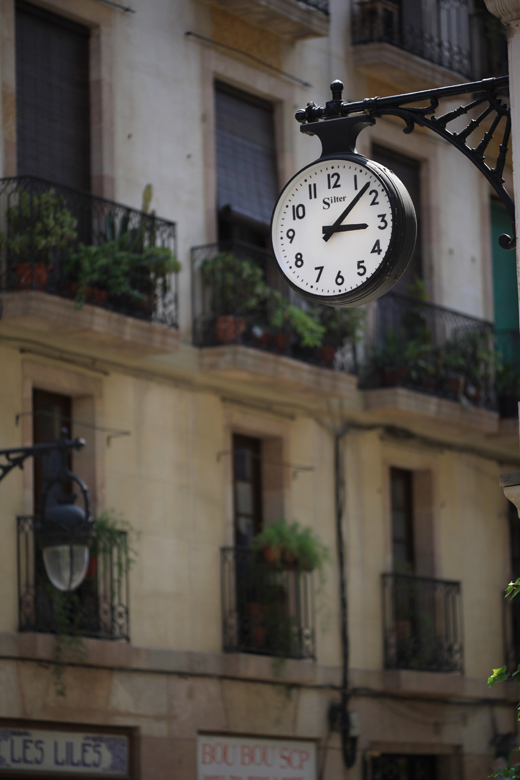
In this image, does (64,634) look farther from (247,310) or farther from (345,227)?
(345,227)

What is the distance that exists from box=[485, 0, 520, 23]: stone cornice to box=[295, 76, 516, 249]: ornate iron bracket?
28 cm

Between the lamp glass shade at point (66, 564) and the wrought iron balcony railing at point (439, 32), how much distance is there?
9.99 m

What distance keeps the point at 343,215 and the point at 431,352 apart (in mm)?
12027

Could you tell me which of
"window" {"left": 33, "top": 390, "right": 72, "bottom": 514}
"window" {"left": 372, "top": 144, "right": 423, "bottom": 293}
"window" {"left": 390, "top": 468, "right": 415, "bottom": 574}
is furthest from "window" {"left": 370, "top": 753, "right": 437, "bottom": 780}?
"window" {"left": 372, "top": 144, "right": 423, "bottom": 293}

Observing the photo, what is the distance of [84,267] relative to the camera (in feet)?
49.4

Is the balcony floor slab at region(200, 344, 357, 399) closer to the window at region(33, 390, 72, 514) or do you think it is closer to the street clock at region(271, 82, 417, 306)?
the window at region(33, 390, 72, 514)

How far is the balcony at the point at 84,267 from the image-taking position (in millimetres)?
14570

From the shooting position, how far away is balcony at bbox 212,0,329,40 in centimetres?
1788

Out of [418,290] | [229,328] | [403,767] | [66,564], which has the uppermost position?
[418,290]

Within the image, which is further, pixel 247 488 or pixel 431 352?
pixel 431 352

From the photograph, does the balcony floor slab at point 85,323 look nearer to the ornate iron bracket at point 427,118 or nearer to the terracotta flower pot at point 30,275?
the terracotta flower pot at point 30,275

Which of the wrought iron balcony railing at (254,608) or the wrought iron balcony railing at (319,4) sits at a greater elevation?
the wrought iron balcony railing at (319,4)

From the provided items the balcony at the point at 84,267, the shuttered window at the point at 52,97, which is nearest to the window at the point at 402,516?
the balcony at the point at 84,267

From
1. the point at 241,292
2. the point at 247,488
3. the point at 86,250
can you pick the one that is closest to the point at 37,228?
the point at 86,250
